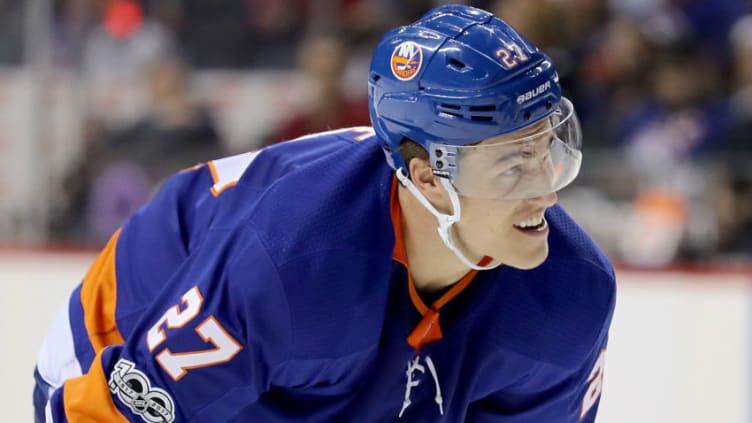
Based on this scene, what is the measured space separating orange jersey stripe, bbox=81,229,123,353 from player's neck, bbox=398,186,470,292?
2.11ft

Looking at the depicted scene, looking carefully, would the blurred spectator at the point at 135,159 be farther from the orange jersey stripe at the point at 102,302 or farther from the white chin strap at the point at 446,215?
the white chin strap at the point at 446,215

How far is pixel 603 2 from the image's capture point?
535 centimetres

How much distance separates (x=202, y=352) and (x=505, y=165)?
61 cm

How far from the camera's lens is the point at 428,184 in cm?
211

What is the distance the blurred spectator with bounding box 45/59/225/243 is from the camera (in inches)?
209

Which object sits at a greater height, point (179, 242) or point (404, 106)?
point (404, 106)

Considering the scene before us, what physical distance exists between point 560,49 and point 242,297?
11.1 ft

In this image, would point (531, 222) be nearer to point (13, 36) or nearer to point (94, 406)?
point (94, 406)

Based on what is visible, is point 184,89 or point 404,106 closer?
point 404,106

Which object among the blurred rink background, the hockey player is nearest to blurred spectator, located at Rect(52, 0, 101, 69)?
the blurred rink background

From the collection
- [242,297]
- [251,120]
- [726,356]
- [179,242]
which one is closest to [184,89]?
[251,120]

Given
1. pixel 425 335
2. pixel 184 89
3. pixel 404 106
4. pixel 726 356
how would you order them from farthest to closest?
pixel 184 89
pixel 726 356
pixel 425 335
pixel 404 106

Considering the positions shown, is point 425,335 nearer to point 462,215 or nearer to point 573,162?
point 462,215

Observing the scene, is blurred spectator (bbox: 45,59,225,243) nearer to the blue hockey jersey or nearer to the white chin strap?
the blue hockey jersey
